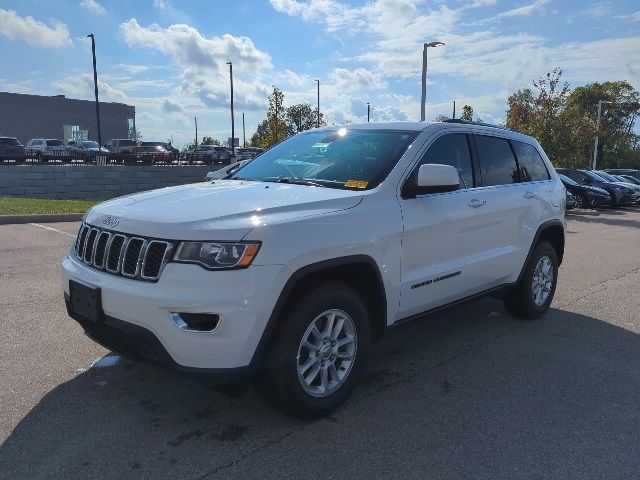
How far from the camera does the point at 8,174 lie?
19.8 m

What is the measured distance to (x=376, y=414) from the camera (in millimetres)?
3521

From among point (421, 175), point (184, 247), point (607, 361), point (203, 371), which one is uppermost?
point (421, 175)

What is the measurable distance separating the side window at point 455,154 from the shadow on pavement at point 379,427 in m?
1.46

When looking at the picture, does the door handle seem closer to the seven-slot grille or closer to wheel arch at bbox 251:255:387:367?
wheel arch at bbox 251:255:387:367

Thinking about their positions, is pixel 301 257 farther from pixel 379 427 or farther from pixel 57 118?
pixel 57 118

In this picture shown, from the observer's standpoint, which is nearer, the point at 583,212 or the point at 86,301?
the point at 86,301

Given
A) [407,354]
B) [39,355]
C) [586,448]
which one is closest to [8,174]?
[39,355]

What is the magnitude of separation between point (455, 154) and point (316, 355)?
211cm

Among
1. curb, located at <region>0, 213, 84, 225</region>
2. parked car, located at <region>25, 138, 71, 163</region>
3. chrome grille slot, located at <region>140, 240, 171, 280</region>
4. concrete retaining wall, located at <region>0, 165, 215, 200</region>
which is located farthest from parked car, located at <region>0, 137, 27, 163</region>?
chrome grille slot, located at <region>140, 240, 171, 280</region>

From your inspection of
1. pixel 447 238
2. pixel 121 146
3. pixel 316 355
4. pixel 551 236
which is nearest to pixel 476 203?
pixel 447 238

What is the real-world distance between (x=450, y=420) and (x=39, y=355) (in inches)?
120

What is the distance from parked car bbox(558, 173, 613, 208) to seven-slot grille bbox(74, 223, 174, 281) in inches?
838

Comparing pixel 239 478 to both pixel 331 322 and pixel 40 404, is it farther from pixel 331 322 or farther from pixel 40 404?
pixel 40 404

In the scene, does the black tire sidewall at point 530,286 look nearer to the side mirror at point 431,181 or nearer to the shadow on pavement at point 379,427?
the shadow on pavement at point 379,427
